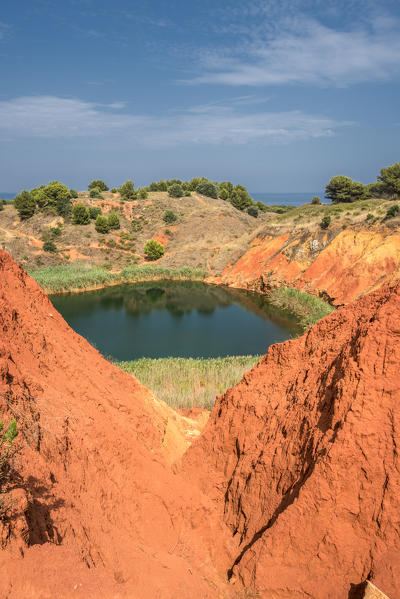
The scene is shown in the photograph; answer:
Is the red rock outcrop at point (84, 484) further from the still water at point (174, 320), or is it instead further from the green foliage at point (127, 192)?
the green foliage at point (127, 192)

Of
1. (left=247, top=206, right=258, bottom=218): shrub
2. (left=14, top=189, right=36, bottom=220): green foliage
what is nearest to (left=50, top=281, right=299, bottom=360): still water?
(left=14, top=189, right=36, bottom=220): green foliage

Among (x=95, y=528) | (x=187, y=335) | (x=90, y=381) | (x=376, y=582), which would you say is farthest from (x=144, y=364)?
(x=376, y=582)

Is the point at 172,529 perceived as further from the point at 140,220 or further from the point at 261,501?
the point at 140,220

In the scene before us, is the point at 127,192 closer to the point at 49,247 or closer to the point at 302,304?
the point at 49,247

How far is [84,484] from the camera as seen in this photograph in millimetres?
5504

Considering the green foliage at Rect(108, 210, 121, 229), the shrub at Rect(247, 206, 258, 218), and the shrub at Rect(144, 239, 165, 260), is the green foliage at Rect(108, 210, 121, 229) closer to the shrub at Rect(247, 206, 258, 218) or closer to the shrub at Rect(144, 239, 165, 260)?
the shrub at Rect(144, 239, 165, 260)

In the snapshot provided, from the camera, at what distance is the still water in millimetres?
22594

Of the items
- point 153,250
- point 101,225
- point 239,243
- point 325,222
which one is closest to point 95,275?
point 153,250

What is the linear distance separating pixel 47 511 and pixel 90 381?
413cm

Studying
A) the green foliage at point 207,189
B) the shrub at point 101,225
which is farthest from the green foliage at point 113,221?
the green foliage at point 207,189

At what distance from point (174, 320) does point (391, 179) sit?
132 ft

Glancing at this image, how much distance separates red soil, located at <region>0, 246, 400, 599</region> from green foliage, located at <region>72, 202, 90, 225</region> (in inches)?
1755

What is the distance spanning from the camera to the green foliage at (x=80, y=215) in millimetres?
50344

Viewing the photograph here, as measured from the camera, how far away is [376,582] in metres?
4.18
